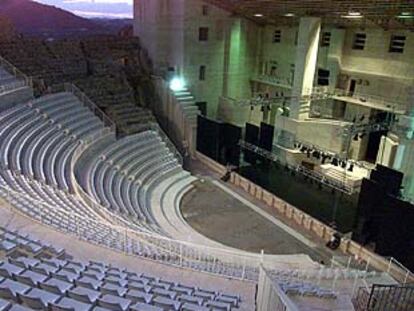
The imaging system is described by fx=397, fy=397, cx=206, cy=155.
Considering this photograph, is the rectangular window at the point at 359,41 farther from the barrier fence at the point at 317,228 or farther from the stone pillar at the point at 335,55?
the barrier fence at the point at 317,228

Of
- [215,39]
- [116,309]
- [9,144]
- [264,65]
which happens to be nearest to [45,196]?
[9,144]

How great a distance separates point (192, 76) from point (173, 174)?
7603 millimetres

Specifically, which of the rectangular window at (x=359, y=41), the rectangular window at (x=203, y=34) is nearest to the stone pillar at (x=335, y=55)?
the rectangular window at (x=359, y=41)

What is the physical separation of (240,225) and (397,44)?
13.1 m

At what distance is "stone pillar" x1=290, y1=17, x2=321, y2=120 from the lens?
777 inches

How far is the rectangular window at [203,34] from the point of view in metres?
23.1

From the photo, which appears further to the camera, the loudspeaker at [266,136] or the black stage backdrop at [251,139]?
the black stage backdrop at [251,139]

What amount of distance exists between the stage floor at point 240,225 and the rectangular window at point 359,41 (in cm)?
1131

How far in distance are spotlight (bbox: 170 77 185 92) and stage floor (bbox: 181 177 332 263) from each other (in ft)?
23.7

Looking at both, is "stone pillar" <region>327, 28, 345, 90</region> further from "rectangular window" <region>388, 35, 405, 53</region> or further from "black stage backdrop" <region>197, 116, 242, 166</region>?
"black stage backdrop" <region>197, 116, 242, 166</region>

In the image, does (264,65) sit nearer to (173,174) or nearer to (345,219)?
(173,174)

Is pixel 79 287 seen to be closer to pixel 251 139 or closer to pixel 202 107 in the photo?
pixel 251 139

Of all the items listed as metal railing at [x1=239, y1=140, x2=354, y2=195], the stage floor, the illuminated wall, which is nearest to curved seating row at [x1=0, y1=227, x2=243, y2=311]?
the stage floor

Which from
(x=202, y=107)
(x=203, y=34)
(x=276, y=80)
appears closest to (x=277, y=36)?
(x=276, y=80)
